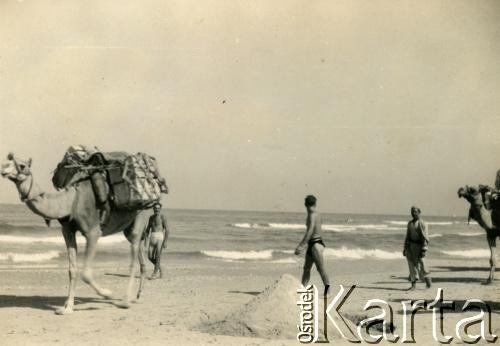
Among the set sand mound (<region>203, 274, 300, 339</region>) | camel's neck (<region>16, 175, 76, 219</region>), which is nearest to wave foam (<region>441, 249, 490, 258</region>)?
sand mound (<region>203, 274, 300, 339</region>)

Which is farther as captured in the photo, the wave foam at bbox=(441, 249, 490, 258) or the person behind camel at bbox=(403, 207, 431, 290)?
the wave foam at bbox=(441, 249, 490, 258)

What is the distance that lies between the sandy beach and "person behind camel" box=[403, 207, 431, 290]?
0.47 meters

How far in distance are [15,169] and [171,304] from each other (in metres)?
4.22

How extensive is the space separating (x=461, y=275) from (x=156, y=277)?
9.46 m

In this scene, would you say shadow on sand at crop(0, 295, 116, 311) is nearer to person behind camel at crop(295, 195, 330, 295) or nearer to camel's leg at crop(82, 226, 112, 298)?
camel's leg at crop(82, 226, 112, 298)

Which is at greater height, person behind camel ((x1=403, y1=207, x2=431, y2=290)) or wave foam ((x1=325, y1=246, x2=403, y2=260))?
person behind camel ((x1=403, y1=207, x2=431, y2=290))

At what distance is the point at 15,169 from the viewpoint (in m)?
8.37

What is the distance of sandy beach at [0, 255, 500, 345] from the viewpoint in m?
7.95

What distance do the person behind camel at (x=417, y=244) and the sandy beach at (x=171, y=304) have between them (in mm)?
467

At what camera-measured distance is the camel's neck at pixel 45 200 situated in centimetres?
857

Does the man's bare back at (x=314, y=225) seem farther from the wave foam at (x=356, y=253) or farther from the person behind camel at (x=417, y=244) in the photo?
the wave foam at (x=356, y=253)

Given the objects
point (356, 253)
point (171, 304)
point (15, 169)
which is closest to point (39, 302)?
point (171, 304)

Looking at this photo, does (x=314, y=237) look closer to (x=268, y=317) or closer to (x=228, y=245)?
(x=268, y=317)

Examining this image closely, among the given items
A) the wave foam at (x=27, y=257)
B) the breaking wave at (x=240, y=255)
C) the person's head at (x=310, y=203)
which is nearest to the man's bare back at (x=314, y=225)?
the person's head at (x=310, y=203)
